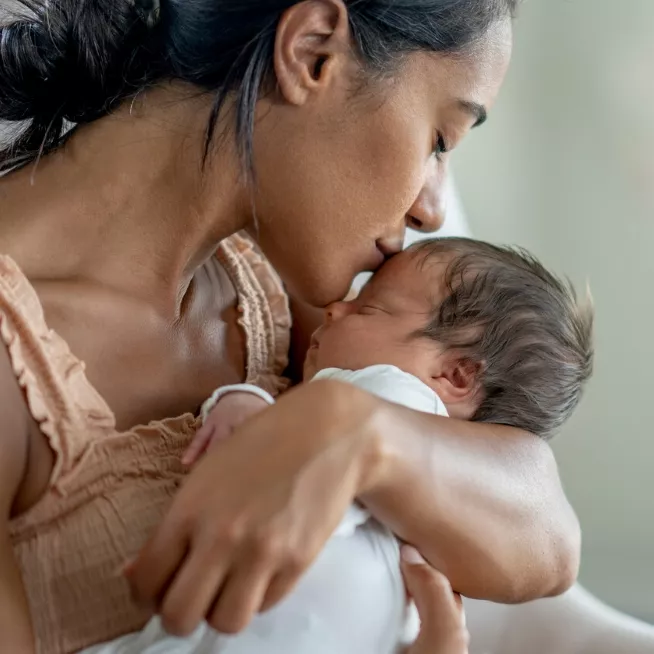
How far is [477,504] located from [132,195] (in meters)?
0.49

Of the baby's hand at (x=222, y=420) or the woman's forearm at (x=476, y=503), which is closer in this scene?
the woman's forearm at (x=476, y=503)

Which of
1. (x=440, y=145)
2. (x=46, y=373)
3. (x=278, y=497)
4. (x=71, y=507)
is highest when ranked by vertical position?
(x=440, y=145)

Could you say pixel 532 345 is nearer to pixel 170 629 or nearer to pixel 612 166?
pixel 170 629

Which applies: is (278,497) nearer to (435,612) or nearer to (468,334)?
(435,612)

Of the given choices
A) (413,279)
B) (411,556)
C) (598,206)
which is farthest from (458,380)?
(598,206)

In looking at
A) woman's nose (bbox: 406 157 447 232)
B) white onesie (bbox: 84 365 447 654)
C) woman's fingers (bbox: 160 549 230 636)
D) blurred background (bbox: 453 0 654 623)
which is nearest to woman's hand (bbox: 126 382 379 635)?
woman's fingers (bbox: 160 549 230 636)

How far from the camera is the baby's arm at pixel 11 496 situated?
0.65 metres

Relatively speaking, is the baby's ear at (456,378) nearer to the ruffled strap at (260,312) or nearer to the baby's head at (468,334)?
the baby's head at (468,334)

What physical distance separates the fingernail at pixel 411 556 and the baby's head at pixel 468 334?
21 cm

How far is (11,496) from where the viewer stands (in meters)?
0.71

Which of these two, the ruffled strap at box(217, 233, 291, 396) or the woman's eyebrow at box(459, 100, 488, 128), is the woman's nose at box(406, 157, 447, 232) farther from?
the ruffled strap at box(217, 233, 291, 396)

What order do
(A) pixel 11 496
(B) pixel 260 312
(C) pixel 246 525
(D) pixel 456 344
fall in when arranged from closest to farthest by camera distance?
(C) pixel 246 525 → (A) pixel 11 496 → (D) pixel 456 344 → (B) pixel 260 312

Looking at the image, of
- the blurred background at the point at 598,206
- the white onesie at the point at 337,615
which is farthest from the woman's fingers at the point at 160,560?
the blurred background at the point at 598,206

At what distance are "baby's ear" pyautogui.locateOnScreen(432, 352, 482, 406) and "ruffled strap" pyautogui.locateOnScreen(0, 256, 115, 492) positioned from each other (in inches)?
14.7
